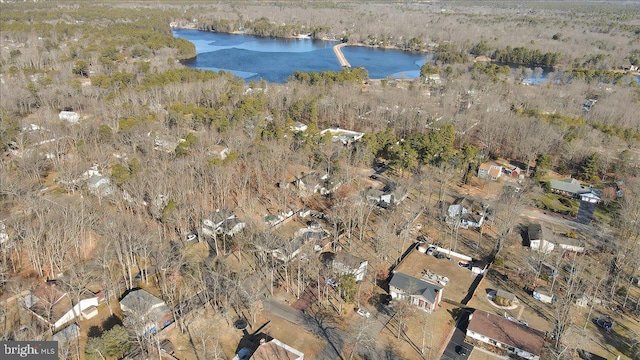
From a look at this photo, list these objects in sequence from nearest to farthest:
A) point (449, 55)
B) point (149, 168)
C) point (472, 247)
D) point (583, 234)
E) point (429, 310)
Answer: point (429, 310), point (472, 247), point (583, 234), point (149, 168), point (449, 55)

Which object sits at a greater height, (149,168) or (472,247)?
(149,168)

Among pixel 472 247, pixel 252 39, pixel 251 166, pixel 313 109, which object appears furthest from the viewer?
pixel 252 39

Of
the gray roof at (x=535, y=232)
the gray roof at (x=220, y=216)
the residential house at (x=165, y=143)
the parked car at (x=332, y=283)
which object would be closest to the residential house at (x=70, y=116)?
the residential house at (x=165, y=143)

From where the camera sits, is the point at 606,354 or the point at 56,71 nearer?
the point at 606,354

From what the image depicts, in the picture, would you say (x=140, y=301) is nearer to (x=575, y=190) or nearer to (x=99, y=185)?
(x=99, y=185)

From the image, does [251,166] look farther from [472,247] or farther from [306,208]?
[472,247]

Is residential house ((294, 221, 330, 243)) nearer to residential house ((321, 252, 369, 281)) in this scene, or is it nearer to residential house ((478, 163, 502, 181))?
residential house ((321, 252, 369, 281))

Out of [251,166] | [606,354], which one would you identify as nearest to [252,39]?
[251,166]
